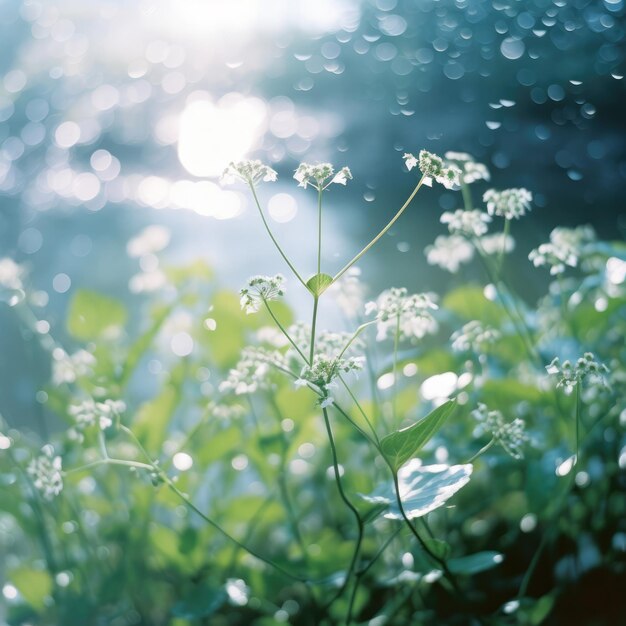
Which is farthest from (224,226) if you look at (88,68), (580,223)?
(580,223)

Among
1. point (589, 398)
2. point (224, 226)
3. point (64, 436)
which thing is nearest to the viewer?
point (589, 398)

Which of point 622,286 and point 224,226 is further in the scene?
point 224,226

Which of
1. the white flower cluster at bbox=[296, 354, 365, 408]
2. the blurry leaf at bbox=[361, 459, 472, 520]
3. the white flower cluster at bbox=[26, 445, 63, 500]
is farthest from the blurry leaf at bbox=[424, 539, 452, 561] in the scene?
the white flower cluster at bbox=[26, 445, 63, 500]

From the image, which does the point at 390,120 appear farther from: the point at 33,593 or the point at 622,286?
the point at 33,593

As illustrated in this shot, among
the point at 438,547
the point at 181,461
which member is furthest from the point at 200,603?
the point at 438,547

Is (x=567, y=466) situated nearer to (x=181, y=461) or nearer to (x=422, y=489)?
(x=422, y=489)

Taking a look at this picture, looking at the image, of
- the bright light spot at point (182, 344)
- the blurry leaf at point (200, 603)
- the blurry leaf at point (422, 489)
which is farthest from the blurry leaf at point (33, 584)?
the blurry leaf at point (422, 489)
